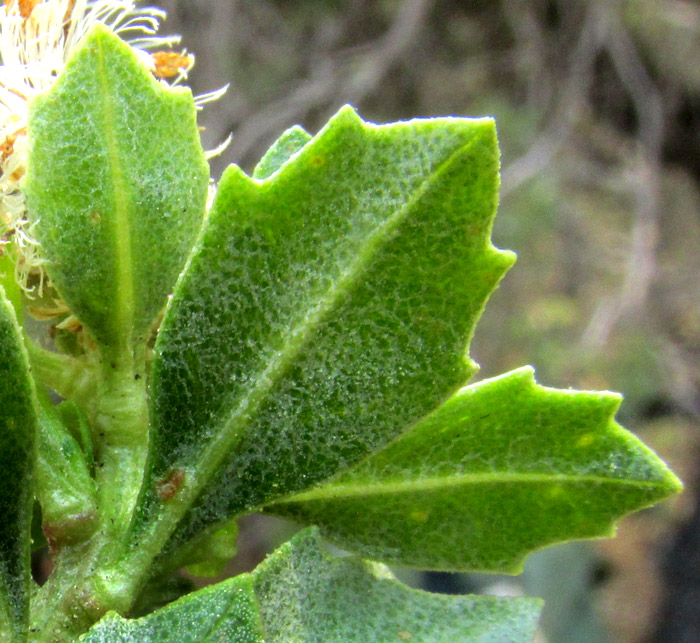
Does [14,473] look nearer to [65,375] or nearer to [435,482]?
[65,375]

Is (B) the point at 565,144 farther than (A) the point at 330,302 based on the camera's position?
Yes

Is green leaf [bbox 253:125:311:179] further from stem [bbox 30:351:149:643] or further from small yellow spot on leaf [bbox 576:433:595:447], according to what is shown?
small yellow spot on leaf [bbox 576:433:595:447]

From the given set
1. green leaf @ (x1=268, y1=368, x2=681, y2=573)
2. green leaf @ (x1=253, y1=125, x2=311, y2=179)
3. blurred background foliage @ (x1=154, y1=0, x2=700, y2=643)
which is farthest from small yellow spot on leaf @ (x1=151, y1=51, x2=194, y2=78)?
blurred background foliage @ (x1=154, y1=0, x2=700, y2=643)

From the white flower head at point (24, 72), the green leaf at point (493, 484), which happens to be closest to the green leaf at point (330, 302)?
the green leaf at point (493, 484)

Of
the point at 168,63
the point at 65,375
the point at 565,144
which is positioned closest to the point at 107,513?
the point at 65,375

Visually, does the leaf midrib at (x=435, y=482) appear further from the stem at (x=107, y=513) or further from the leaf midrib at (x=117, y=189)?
the leaf midrib at (x=117, y=189)

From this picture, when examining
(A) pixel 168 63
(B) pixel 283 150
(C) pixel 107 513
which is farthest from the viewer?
(A) pixel 168 63
